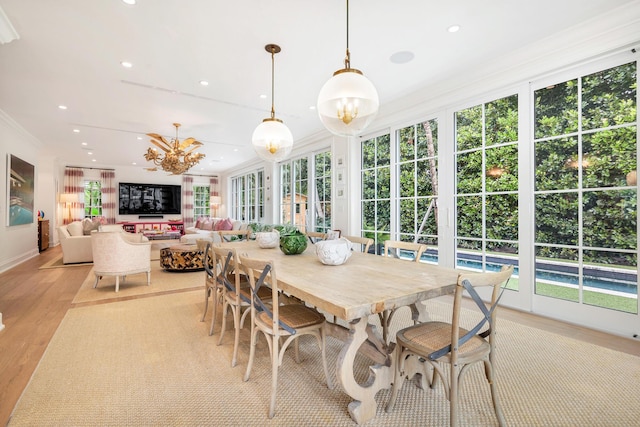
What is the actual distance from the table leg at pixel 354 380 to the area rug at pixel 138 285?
327 cm

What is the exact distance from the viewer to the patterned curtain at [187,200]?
11125 millimetres

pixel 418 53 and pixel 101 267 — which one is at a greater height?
pixel 418 53

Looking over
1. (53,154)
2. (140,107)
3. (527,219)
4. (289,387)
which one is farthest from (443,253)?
(53,154)

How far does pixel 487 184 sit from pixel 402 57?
171 cm

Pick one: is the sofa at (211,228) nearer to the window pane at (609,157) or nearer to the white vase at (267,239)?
the white vase at (267,239)

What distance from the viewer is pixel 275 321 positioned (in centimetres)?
166

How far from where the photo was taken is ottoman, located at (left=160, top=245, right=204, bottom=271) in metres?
5.08

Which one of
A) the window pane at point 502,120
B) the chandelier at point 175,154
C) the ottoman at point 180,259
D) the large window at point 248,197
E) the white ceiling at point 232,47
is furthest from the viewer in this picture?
the large window at point 248,197

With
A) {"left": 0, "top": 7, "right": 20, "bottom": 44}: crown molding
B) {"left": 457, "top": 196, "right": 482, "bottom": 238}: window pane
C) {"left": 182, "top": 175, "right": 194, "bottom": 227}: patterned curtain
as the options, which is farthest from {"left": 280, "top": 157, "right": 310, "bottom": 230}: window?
{"left": 182, "top": 175, "right": 194, "bottom": 227}: patterned curtain

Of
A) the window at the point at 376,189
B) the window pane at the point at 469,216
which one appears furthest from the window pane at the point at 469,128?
the window at the point at 376,189

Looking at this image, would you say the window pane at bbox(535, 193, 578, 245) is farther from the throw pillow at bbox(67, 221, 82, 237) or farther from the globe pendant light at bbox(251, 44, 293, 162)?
the throw pillow at bbox(67, 221, 82, 237)

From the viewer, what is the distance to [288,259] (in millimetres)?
2299

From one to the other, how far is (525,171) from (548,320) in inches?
58.3

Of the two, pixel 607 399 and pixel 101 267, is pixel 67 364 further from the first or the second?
pixel 607 399
